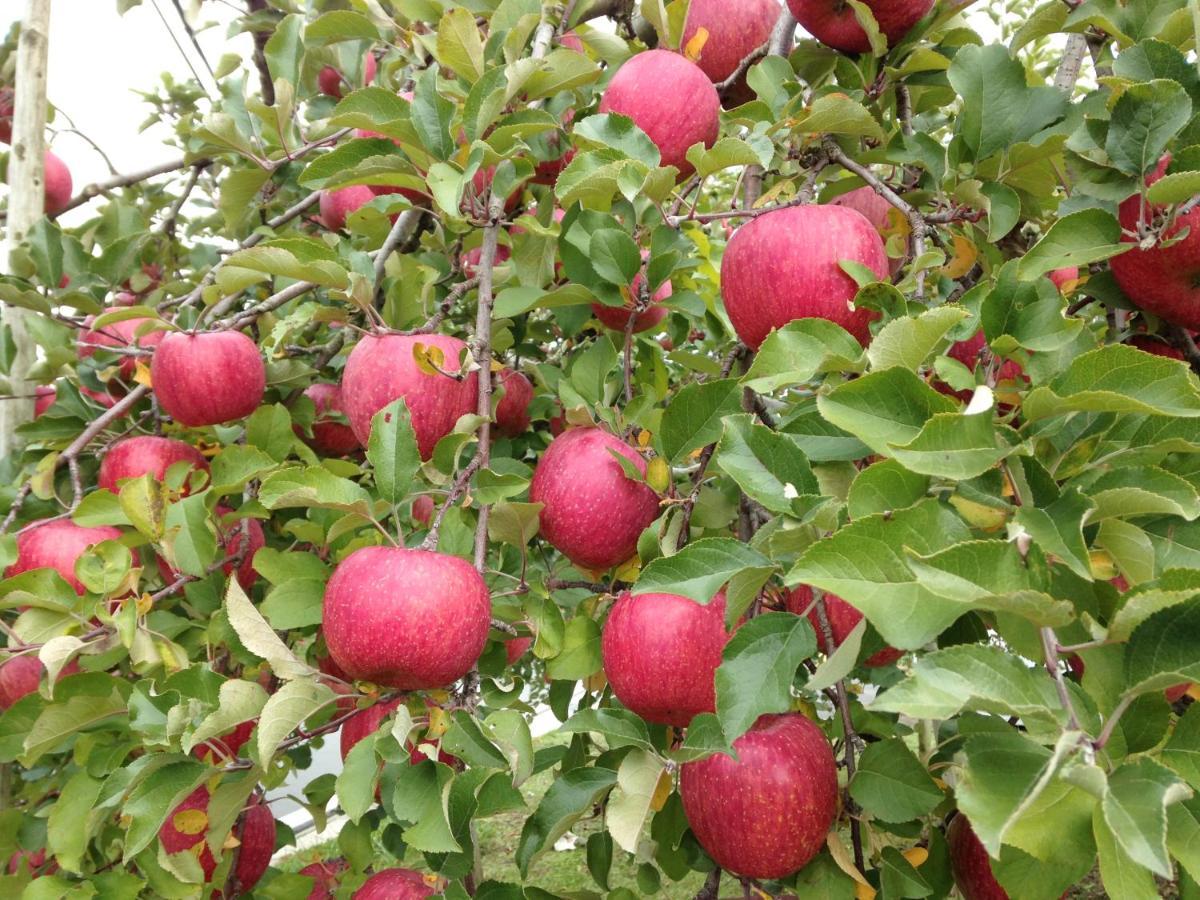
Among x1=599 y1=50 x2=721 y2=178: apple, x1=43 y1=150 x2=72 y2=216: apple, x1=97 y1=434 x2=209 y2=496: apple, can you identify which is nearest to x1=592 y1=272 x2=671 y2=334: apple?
x1=599 y1=50 x2=721 y2=178: apple

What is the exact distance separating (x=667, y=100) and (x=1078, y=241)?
52 cm

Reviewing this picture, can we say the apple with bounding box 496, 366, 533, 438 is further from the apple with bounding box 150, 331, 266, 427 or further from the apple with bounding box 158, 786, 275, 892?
the apple with bounding box 158, 786, 275, 892

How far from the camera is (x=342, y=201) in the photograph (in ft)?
5.67

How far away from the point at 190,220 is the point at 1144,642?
240cm

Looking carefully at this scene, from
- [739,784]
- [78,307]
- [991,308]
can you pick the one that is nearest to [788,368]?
[991,308]

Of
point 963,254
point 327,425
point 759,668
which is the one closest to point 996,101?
point 963,254

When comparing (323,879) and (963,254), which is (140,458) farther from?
(963,254)

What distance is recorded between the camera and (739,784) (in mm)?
872

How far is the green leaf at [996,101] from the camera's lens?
97cm

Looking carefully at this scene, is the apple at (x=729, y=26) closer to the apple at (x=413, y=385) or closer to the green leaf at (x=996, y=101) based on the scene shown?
the green leaf at (x=996, y=101)

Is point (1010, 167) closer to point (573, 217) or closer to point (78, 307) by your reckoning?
point (573, 217)

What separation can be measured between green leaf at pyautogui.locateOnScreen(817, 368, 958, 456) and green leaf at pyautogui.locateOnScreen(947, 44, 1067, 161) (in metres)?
0.52

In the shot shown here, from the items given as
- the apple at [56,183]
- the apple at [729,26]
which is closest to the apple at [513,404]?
the apple at [729,26]

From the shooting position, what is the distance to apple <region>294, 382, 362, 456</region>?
1.67 metres
